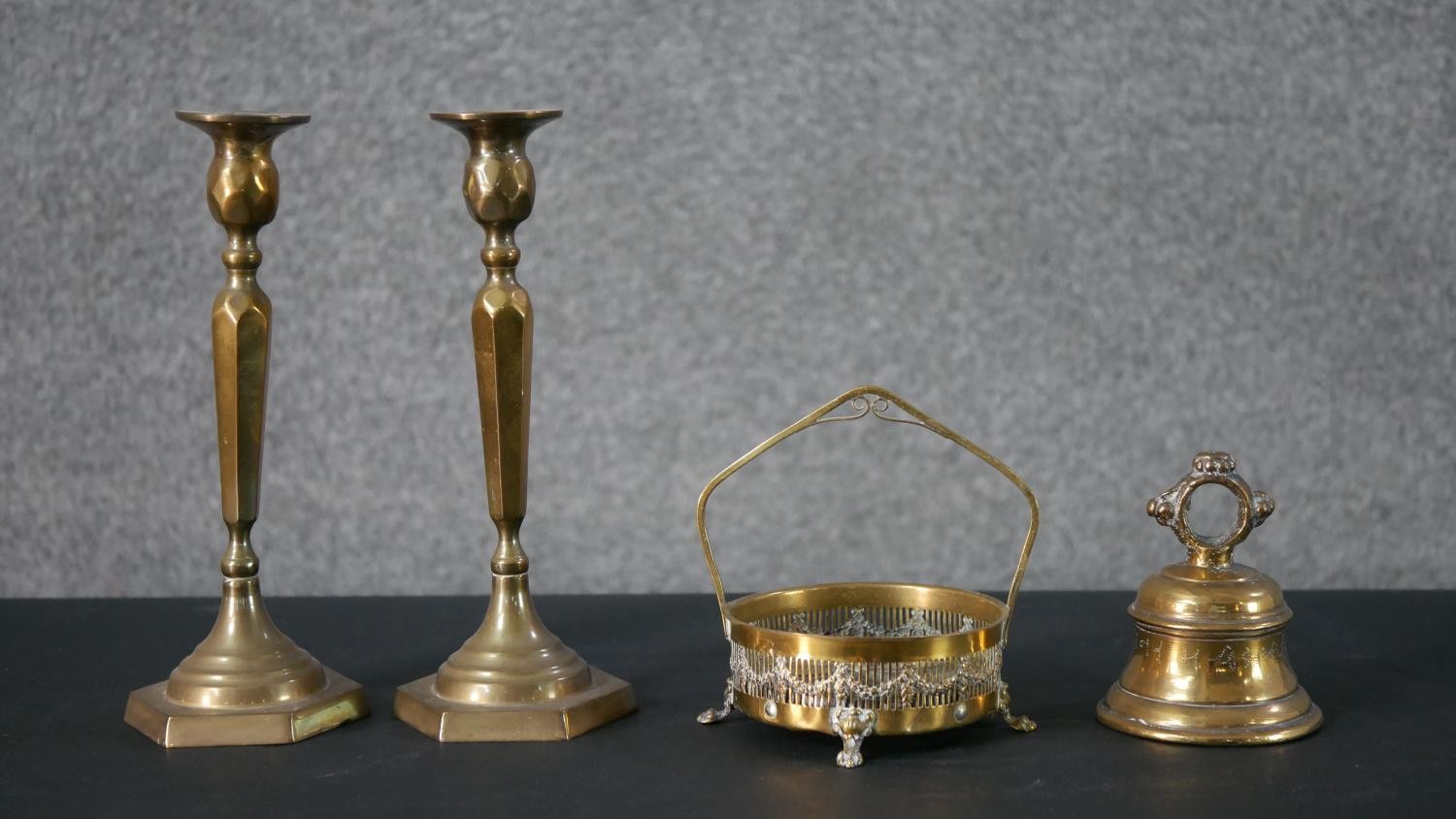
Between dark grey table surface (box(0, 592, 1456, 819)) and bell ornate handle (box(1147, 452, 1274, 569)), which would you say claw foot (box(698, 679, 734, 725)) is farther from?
bell ornate handle (box(1147, 452, 1274, 569))

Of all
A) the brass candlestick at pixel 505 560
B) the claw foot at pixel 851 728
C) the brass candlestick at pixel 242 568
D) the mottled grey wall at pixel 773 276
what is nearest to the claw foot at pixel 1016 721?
the claw foot at pixel 851 728

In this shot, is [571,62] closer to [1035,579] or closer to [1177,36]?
[1177,36]

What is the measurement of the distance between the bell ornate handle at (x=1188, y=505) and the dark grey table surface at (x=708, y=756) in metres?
0.12

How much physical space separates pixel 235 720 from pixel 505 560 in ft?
0.63

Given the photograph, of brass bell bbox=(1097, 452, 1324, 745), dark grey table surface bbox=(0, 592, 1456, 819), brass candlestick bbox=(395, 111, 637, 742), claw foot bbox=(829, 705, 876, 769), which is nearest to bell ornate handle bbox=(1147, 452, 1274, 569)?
brass bell bbox=(1097, 452, 1324, 745)

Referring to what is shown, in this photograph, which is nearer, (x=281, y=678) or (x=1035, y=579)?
(x=281, y=678)

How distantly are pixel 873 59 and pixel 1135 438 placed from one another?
0.43m

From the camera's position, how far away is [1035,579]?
64.1 inches

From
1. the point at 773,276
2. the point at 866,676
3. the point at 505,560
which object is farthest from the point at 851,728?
the point at 773,276

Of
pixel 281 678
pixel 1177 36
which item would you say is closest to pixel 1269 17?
pixel 1177 36

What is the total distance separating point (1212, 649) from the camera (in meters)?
1.01

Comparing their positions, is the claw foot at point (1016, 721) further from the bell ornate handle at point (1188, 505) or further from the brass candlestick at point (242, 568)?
the brass candlestick at point (242, 568)

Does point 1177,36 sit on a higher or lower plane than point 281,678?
higher

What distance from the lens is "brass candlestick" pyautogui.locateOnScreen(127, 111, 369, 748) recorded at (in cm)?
102
